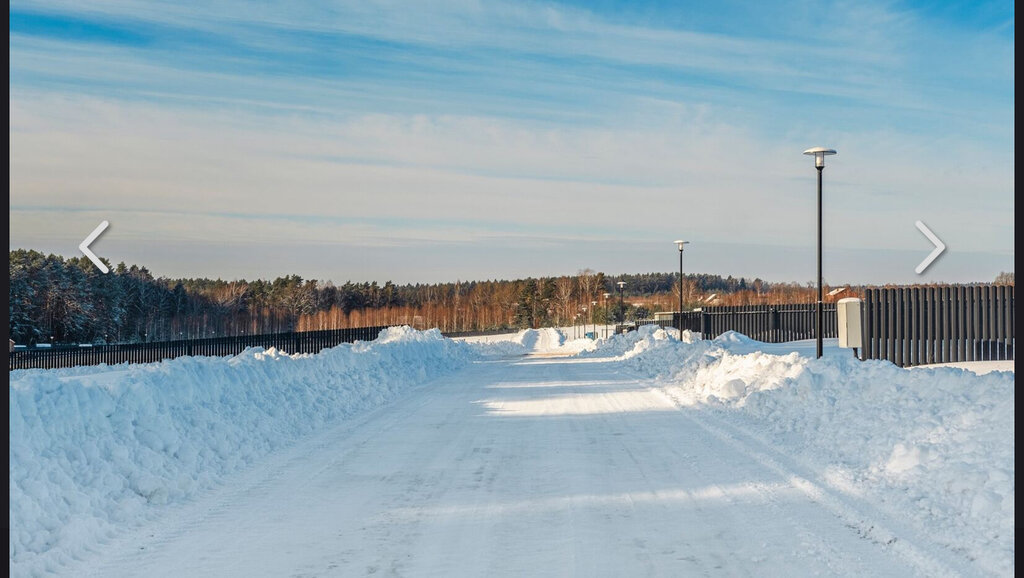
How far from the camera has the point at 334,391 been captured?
17484 mm

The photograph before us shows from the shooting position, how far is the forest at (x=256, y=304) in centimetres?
6481

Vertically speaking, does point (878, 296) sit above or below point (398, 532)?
above

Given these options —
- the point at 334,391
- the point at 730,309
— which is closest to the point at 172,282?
the point at 730,309

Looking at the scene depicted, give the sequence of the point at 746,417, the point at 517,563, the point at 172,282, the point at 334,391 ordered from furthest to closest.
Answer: the point at 172,282
the point at 334,391
the point at 746,417
the point at 517,563

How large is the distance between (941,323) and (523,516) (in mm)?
22232

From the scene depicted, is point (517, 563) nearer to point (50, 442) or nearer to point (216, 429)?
point (50, 442)

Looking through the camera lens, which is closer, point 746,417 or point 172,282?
point 746,417

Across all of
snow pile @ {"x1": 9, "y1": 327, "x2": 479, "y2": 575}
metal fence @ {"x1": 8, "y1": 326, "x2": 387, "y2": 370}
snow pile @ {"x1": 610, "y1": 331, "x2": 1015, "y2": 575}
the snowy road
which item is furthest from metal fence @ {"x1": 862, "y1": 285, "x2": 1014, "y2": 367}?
metal fence @ {"x1": 8, "y1": 326, "x2": 387, "y2": 370}

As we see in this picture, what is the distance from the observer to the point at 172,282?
114062mm

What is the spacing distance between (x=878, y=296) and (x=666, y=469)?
18.9m

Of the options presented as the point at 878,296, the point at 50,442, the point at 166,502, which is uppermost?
the point at 878,296

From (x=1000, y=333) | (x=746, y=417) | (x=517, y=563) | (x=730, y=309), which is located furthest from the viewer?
(x=730, y=309)

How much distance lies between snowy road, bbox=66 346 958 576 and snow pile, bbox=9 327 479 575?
41 cm

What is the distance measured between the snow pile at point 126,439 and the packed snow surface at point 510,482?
0.10 ft
